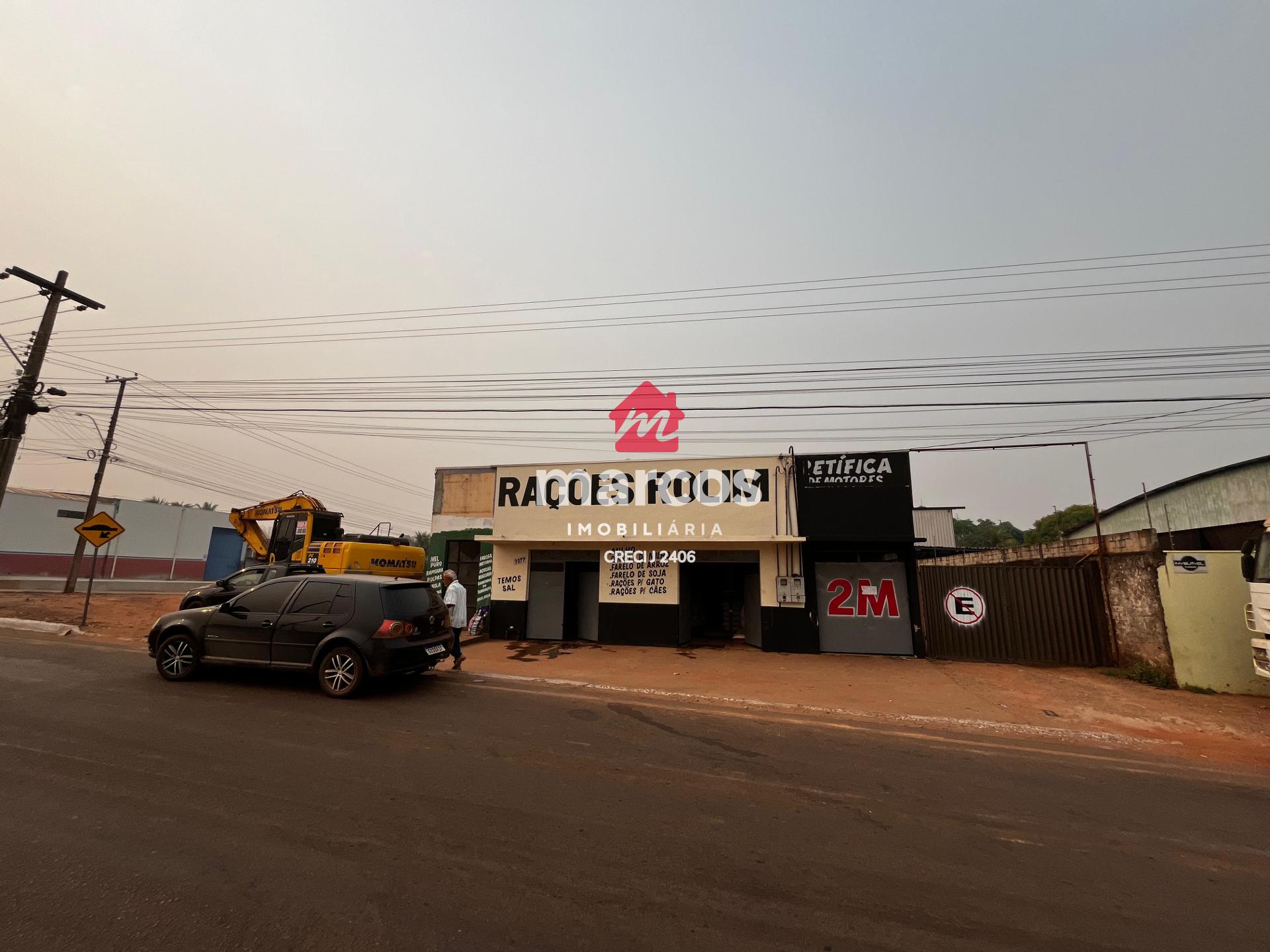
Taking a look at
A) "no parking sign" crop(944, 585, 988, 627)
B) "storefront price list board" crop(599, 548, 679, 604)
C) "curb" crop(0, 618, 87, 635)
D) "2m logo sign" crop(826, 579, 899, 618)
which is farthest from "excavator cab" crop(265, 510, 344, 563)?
"no parking sign" crop(944, 585, 988, 627)

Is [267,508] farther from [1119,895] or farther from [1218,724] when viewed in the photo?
[1218,724]

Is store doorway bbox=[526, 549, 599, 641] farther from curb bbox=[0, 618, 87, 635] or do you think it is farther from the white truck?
the white truck

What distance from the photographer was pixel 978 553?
77.4ft

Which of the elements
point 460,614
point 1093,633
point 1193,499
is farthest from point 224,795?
point 1193,499

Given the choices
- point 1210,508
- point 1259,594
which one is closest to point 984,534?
point 1210,508

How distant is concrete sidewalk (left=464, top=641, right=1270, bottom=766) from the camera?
7.30 metres

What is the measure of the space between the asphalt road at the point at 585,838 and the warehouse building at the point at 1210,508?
14.1m

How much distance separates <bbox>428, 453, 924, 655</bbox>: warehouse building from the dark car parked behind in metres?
5.10

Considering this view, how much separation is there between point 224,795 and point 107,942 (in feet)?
6.02

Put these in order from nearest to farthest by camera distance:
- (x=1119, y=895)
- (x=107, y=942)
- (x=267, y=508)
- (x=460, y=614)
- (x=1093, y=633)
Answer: (x=107, y=942)
(x=1119, y=895)
(x=460, y=614)
(x=1093, y=633)
(x=267, y=508)

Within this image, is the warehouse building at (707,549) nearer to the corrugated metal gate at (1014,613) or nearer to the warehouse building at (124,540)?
the corrugated metal gate at (1014,613)

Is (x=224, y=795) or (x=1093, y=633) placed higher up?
(x=1093, y=633)

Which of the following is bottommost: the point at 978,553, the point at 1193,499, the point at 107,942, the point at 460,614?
the point at 107,942

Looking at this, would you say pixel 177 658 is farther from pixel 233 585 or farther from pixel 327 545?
pixel 327 545
